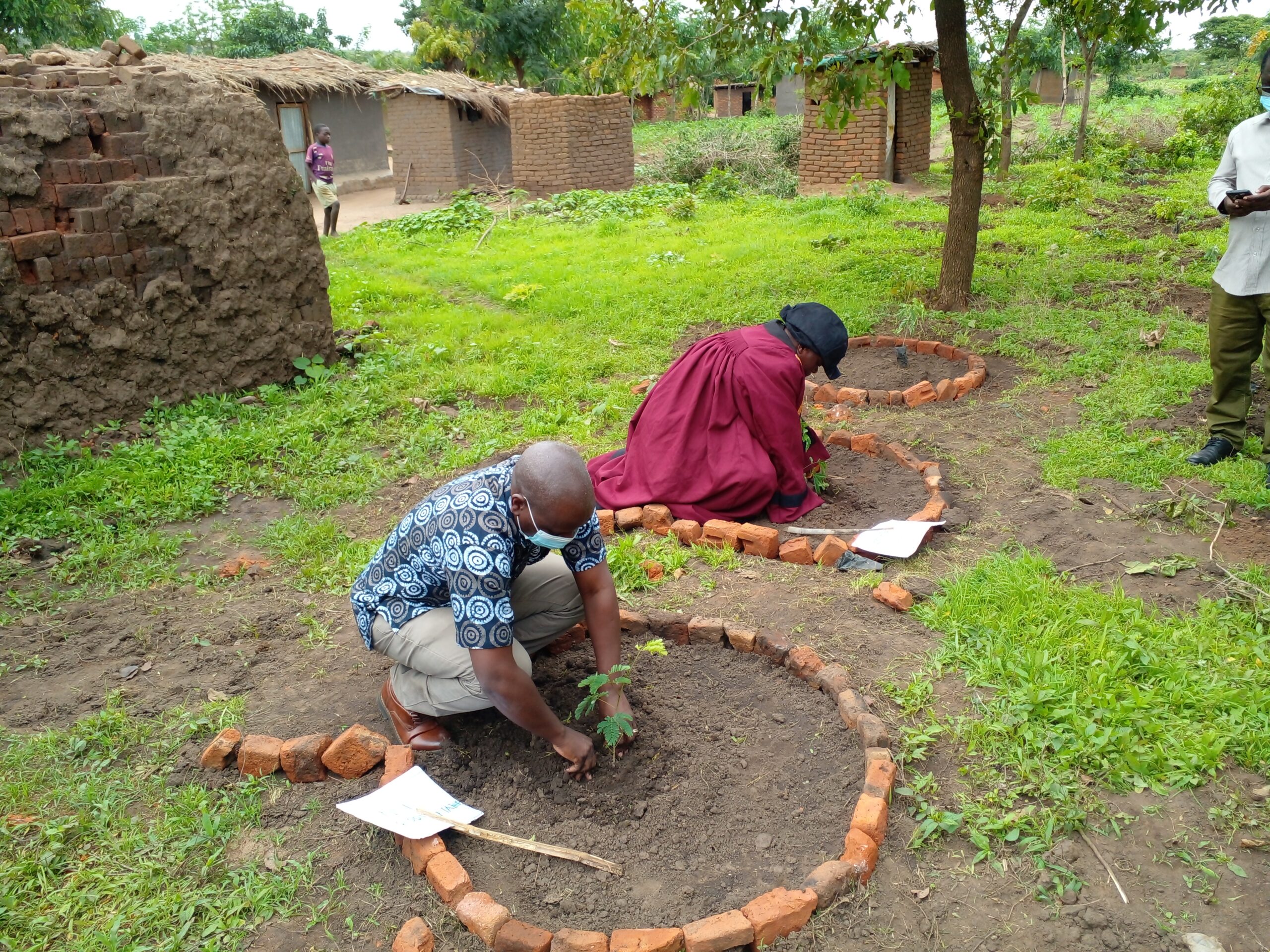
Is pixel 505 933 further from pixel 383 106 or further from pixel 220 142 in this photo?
pixel 383 106

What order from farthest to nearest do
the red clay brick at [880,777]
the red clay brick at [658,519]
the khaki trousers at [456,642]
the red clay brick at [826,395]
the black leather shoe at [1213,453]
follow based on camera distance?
the red clay brick at [826,395]
the black leather shoe at [1213,453]
the red clay brick at [658,519]
the khaki trousers at [456,642]
the red clay brick at [880,777]

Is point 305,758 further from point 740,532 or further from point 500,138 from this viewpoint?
point 500,138

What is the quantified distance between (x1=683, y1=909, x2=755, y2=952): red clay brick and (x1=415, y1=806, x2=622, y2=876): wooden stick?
319 mm

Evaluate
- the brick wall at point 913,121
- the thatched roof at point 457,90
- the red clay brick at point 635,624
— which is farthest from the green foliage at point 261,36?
the red clay brick at point 635,624

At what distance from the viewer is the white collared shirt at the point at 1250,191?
14.6ft

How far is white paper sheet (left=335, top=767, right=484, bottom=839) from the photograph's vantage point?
8.36 ft

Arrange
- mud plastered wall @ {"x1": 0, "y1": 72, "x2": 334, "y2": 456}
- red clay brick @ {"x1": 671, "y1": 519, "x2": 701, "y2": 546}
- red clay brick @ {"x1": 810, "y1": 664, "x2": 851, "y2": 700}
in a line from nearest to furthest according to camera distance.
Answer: red clay brick @ {"x1": 810, "y1": 664, "x2": 851, "y2": 700} → red clay brick @ {"x1": 671, "y1": 519, "x2": 701, "y2": 546} → mud plastered wall @ {"x1": 0, "y1": 72, "x2": 334, "y2": 456}

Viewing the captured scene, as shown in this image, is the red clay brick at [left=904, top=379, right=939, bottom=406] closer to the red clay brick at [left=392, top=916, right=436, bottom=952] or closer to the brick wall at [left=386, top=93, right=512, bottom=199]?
the red clay brick at [left=392, top=916, right=436, bottom=952]

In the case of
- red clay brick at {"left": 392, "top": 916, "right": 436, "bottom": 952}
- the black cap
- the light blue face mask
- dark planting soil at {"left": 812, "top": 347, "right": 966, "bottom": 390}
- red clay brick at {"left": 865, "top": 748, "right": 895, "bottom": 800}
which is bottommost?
red clay brick at {"left": 392, "top": 916, "right": 436, "bottom": 952}

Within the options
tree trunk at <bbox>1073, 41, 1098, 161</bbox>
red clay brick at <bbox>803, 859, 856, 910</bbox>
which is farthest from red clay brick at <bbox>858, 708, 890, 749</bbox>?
tree trunk at <bbox>1073, 41, 1098, 161</bbox>

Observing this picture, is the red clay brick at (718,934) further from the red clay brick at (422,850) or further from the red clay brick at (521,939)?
the red clay brick at (422,850)

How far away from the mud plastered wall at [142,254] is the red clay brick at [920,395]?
441 centimetres

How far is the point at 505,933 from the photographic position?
2.26 m

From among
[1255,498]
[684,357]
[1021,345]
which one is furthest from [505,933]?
[1021,345]
